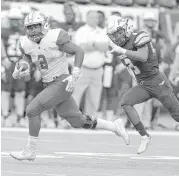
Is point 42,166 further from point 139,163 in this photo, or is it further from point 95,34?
point 95,34

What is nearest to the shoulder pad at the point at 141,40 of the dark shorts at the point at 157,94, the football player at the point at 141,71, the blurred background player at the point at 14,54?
the football player at the point at 141,71

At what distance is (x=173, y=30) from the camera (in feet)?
50.4

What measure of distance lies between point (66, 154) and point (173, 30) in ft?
17.6

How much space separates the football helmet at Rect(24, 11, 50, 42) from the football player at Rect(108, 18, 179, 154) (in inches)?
32.8

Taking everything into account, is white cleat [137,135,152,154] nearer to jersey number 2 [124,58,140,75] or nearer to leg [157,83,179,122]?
leg [157,83,179,122]

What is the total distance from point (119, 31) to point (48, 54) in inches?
36.6

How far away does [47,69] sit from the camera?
386 inches

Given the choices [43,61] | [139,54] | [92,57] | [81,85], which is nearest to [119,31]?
[139,54]

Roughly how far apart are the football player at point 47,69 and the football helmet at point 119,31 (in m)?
0.58

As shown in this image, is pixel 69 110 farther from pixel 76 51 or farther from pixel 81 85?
pixel 81 85

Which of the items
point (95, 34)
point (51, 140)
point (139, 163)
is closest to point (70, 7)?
point (95, 34)

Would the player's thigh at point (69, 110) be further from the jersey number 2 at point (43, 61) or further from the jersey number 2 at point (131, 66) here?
the jersey number 2 at point (131, 66)

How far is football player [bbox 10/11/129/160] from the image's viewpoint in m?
9.55

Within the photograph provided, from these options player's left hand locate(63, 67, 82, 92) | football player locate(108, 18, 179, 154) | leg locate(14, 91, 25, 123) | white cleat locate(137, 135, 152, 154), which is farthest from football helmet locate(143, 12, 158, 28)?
player's left hand locate(63, 67, 82, 92)
